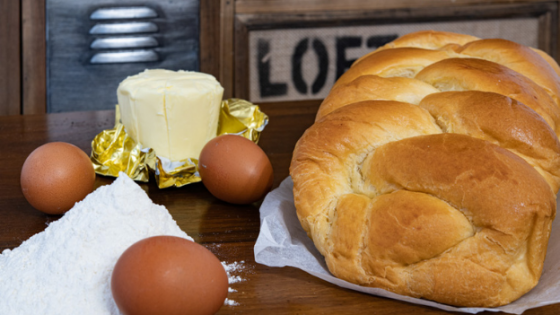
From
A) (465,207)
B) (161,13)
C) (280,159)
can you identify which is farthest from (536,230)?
(161,13)

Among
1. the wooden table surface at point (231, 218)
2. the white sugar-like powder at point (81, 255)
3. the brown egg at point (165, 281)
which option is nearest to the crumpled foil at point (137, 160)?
the wooden table surface at point (231, 218)

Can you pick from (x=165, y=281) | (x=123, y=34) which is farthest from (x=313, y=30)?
(x=165, y=281)

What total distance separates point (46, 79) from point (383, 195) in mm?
1598

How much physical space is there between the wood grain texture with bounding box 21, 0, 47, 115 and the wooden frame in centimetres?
68

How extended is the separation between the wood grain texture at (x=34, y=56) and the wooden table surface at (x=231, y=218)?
581 mm

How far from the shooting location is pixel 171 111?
1023 mm

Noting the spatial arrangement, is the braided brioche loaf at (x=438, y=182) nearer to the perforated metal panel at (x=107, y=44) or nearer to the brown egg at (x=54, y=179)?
the brown egg at (x=54, y=179)

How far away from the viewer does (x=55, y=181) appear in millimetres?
868

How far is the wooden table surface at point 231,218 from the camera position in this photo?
0.65 meters

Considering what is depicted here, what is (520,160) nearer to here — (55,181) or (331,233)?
A: (331,233)

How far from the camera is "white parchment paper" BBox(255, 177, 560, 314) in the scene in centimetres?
63

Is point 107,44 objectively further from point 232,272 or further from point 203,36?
point 232,272

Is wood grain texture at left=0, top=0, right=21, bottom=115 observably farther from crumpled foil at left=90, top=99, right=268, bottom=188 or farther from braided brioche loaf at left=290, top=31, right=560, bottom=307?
braided brioche loaf at left=290, top=31, right=560, bottom=307

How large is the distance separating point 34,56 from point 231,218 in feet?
4.37
